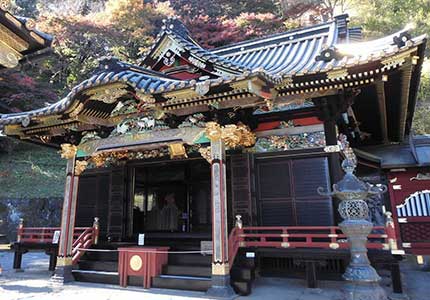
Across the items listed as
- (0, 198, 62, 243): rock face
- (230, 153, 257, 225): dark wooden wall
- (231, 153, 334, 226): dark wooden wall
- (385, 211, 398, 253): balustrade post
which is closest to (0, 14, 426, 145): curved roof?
(231, 153, 334, 226): dark wooden wall

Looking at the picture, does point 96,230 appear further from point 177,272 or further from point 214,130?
point 214,130

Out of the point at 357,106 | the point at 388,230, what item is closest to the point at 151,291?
the point at 388,230

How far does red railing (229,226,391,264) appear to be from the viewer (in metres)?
6.19

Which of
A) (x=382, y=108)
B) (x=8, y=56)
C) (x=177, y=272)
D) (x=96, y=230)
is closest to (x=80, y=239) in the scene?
(x=96, y=230)

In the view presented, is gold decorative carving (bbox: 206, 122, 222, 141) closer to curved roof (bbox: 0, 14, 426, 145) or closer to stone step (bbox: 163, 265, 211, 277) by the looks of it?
curved roof (bbox: 0, 14, 426, 145)

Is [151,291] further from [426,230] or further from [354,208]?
[426,230]

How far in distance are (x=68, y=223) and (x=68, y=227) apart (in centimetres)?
10

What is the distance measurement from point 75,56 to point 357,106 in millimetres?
21542

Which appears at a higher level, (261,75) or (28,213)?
(261,75)

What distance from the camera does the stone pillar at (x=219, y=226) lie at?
6.12 meters

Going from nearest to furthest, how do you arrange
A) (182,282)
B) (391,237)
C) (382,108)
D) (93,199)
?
(391,237) < (182,282) < (382,108) < (93,199)

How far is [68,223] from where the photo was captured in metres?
8.12

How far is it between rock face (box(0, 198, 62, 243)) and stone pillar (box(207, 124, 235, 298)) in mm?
14753

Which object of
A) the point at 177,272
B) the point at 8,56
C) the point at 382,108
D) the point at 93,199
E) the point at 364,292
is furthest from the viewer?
the point at 93,199
